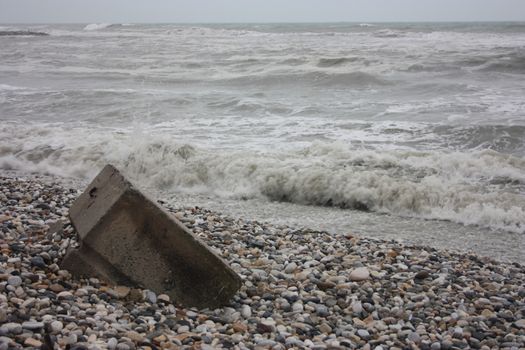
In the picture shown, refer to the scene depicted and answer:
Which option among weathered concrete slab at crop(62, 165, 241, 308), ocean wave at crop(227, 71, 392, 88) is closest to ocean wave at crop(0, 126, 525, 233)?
weathered concrete slab at crop(62, 165, 241, 308)

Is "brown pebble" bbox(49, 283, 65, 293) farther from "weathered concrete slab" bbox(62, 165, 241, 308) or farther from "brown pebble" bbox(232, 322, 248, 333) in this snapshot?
"brown pebble" bbox(232, 322, 248, 333)

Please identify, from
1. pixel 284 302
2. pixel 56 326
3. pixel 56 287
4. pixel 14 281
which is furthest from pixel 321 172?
pixel 56 326

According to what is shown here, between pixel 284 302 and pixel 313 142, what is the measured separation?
253 inches

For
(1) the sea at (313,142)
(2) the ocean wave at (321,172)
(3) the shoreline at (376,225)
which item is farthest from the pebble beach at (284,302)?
(2) the ocean wave at (321,172)

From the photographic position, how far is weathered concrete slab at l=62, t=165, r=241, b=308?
3855mm

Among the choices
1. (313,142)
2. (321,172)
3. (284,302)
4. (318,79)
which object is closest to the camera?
(284,302)

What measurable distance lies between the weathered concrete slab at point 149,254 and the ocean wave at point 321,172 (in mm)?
4243

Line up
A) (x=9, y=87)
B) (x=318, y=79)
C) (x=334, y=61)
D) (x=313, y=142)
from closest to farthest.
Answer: (x=313, y=142) < (x=9, y=87) < (x=318, y=79) < (x=334, y=61)

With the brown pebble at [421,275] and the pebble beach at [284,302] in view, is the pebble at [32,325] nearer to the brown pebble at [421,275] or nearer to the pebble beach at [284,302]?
the pebble beach at [284,302]

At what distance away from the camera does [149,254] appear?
12.7 feet

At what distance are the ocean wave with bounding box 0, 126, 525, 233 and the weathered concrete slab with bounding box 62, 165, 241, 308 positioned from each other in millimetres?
4243

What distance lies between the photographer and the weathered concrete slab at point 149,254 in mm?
3855

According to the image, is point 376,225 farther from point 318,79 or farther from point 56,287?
point 318,79

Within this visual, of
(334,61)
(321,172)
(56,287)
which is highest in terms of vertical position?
(334,61)
